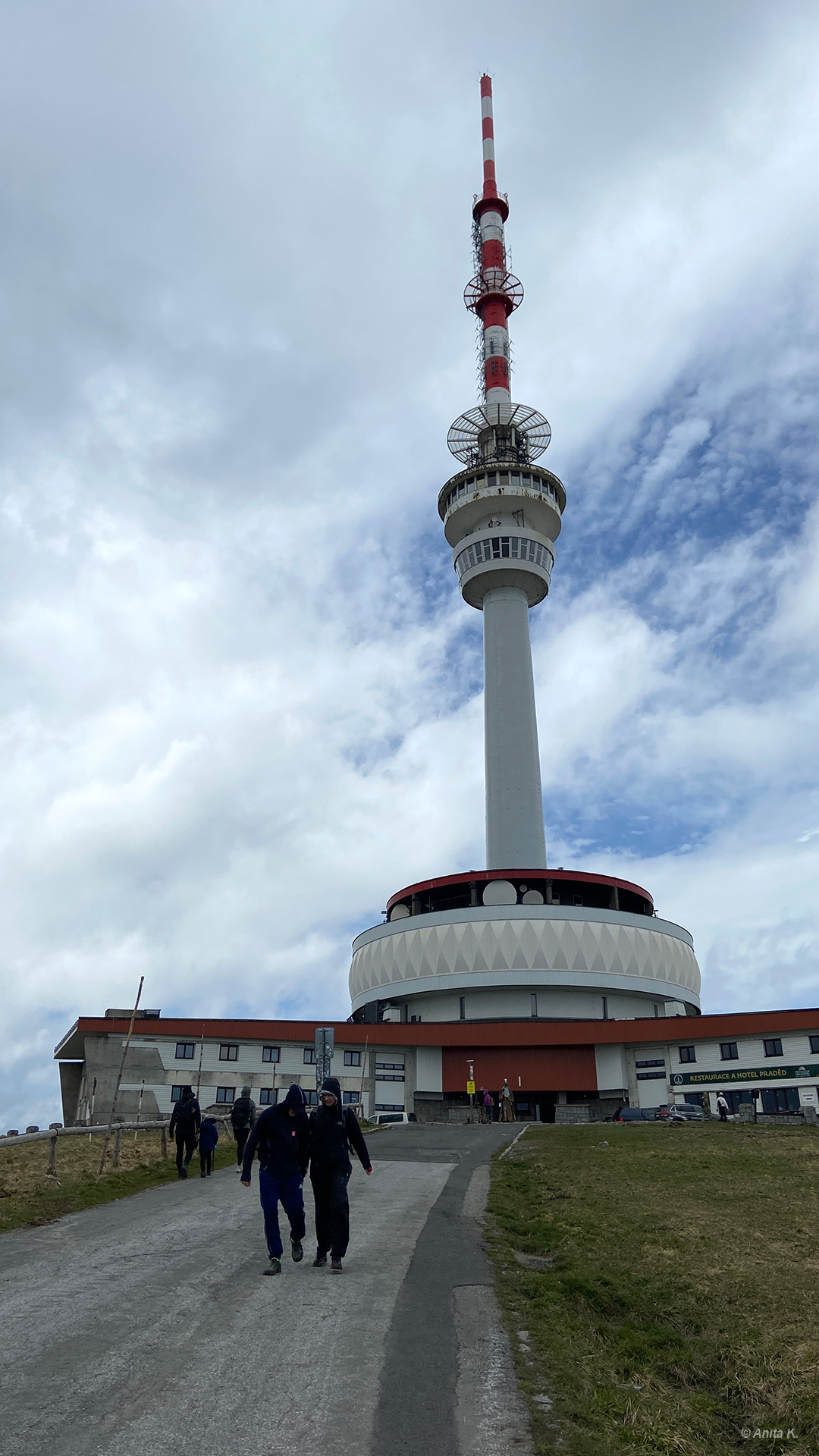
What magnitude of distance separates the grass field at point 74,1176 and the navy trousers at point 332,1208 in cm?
553

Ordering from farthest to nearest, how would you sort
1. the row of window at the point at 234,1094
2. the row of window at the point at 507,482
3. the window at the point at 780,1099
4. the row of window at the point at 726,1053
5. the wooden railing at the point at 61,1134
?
the row of window at the point at 507,482, the row of window at the point at 234,1094, the row of window at the point at 726,1053, the window at the point at 780,1099, the wooden railing at the point at 61,1134

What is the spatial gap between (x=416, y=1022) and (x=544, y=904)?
12502 mm

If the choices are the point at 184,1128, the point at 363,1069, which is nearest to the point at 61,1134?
the point at 184,1128

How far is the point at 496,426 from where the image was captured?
297ft

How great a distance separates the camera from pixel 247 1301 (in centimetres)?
915

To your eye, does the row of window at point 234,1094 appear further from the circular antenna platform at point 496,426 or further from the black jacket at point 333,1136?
the circular antenna platform at point 496,426

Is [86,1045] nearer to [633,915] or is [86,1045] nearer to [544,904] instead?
[544,904]

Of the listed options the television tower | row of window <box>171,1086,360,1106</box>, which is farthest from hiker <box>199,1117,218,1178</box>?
the television tower

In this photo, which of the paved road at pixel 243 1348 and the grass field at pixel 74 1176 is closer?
the paved road at pixel 243 1348

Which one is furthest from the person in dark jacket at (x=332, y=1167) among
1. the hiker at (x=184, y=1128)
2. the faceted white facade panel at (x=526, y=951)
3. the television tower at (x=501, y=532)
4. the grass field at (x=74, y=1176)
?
the television tower at (x=501, y=532)

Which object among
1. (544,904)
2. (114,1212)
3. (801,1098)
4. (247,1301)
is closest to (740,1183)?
(114,1212)

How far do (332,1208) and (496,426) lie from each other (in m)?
87.1

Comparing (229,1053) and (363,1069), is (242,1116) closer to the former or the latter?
(229,1053)

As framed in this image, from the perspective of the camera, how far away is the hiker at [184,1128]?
20.6 metres
